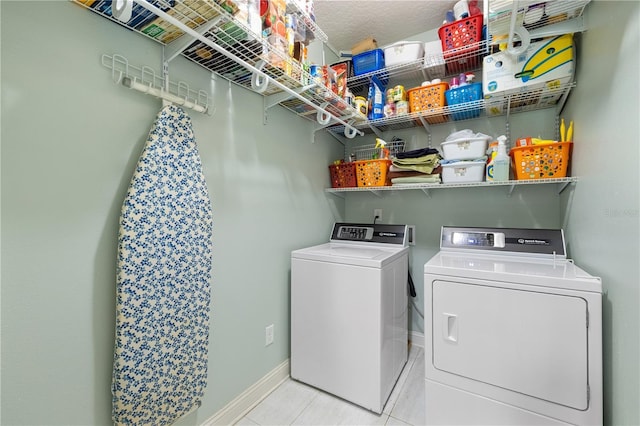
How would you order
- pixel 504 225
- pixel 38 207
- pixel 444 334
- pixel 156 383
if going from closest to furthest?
1. pixel 38 207
2. pixel 156 383
3. pixel 444 334
4. pixel 504 225

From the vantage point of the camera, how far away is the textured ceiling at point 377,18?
6.23 feet

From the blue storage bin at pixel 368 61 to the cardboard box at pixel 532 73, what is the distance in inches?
29.5

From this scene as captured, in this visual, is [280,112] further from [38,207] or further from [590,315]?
[590,315]

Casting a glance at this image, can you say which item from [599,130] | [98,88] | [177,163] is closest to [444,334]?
[599,130]

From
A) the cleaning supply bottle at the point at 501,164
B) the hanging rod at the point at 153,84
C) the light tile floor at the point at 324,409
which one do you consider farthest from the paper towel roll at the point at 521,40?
the light tile floor at the point at 324,409

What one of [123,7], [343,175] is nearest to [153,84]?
[123,7]

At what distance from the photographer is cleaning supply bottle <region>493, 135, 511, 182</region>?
1660 mm

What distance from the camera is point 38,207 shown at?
84 centimetres

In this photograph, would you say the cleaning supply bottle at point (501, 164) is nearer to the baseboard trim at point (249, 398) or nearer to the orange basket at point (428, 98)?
the orange basket at point (428, 98)

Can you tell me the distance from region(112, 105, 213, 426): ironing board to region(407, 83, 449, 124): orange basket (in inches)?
61.2

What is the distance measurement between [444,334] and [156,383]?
4.18ft

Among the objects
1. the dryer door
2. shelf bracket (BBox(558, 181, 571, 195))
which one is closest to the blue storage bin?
shelf bracket (BBox(558, 181, 571, 195))

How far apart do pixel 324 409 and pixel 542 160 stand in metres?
1.93

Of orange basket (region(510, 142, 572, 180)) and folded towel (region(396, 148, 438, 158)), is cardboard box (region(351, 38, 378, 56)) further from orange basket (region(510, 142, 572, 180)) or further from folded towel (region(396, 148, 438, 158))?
orange basket (region(510, 142, 572, 180))
